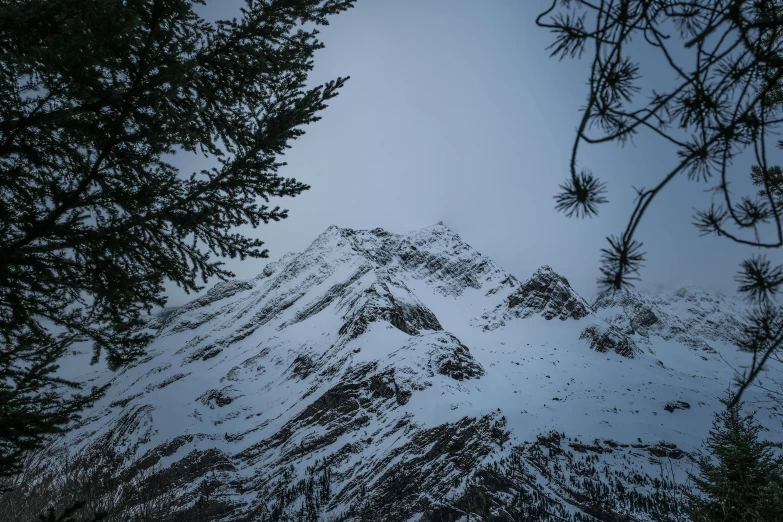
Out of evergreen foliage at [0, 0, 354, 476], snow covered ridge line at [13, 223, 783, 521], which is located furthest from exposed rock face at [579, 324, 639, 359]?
evergreen foliage at [0, 0, 354, 476]

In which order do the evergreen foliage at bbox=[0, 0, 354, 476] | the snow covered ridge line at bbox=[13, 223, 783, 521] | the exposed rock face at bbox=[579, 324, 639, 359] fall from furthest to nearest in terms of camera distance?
1. the exposed rock face at bbox=[579, 324, 639, 359]
2. the snow covered ridge line at bbox=[13, 223, 783, 521]
3. the evergreen foliage at bbox=[0, 0, 354, 476]

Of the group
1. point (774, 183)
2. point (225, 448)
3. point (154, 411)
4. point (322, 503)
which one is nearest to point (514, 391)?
point (322, 503)

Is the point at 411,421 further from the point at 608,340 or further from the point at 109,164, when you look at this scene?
the point at 109,164

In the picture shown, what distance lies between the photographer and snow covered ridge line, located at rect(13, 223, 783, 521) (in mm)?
109625

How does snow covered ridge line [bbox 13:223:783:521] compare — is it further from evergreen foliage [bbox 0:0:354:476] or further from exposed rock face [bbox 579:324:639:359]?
evergreen foliage [bbox 0:0:354:476]

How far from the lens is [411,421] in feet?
417

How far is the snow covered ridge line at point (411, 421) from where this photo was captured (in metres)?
110

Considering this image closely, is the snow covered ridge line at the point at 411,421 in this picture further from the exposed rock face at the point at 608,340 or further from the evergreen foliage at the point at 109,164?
the evergreen foliage at the point at 109,164

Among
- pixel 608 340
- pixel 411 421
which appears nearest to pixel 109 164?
pixel 411 421

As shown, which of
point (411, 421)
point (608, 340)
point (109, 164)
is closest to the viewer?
point (109, 164)

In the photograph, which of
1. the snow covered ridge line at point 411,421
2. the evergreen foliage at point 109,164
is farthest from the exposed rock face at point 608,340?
the evergreen foliage at point 109,164

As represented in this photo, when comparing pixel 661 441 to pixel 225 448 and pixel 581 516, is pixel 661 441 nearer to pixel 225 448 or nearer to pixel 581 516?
pixel 581 516

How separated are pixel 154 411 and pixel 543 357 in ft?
533

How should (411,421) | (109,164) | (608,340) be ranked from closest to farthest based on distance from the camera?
(109,164)
(411,421)
(608,340)
